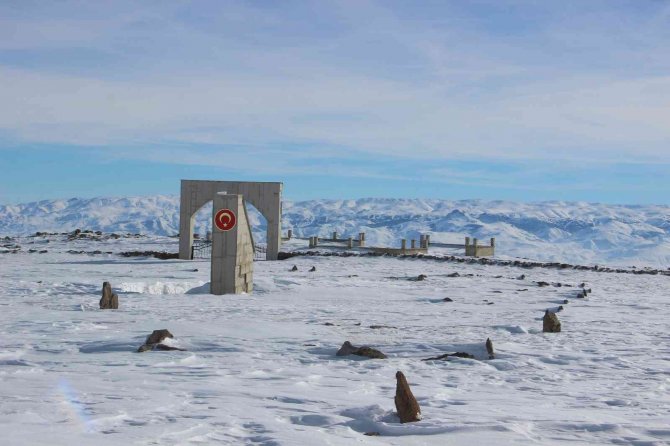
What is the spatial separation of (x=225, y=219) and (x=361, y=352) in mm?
11141

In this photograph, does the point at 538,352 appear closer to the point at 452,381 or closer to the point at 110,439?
the point at 452,381

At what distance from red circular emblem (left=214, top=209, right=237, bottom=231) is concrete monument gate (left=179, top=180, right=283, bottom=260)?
16.1 meters

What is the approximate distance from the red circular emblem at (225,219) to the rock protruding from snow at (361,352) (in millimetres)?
10776

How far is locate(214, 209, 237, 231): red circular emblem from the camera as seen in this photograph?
70.3 feet

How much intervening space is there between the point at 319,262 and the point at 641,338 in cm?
2435

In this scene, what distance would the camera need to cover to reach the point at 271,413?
7344 mm

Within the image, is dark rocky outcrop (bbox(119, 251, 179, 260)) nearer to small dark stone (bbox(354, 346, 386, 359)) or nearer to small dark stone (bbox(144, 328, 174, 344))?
small dark stone (bbox(144, 328, 174, 344))

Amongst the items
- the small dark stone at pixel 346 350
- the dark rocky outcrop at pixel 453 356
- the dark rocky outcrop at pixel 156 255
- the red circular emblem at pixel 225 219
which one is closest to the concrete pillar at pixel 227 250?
the red circular emblem at pixel 225 219

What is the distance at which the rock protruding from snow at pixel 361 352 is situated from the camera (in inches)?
435

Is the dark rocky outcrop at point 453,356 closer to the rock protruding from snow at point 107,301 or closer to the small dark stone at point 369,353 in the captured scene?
the small dark stone at point 369,353

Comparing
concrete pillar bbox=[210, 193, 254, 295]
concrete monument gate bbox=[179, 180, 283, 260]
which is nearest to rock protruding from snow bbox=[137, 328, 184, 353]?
concrete pillar bbox=[210, 193, 254, 295]

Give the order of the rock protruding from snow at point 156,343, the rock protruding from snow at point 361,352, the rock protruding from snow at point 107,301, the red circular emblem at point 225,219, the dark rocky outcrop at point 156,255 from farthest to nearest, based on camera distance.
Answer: the dark rocky outcrop at point 156,255 < the red circular emblem at point 225,219 < the rock protruding from snow at point 107,301 < the rock protruding from snow at point 361,352 < the rock protruding from snow at point 156,343

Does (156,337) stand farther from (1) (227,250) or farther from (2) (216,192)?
(2) (216,192)

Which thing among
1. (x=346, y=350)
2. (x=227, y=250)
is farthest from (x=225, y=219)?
(x=346, y=350)
